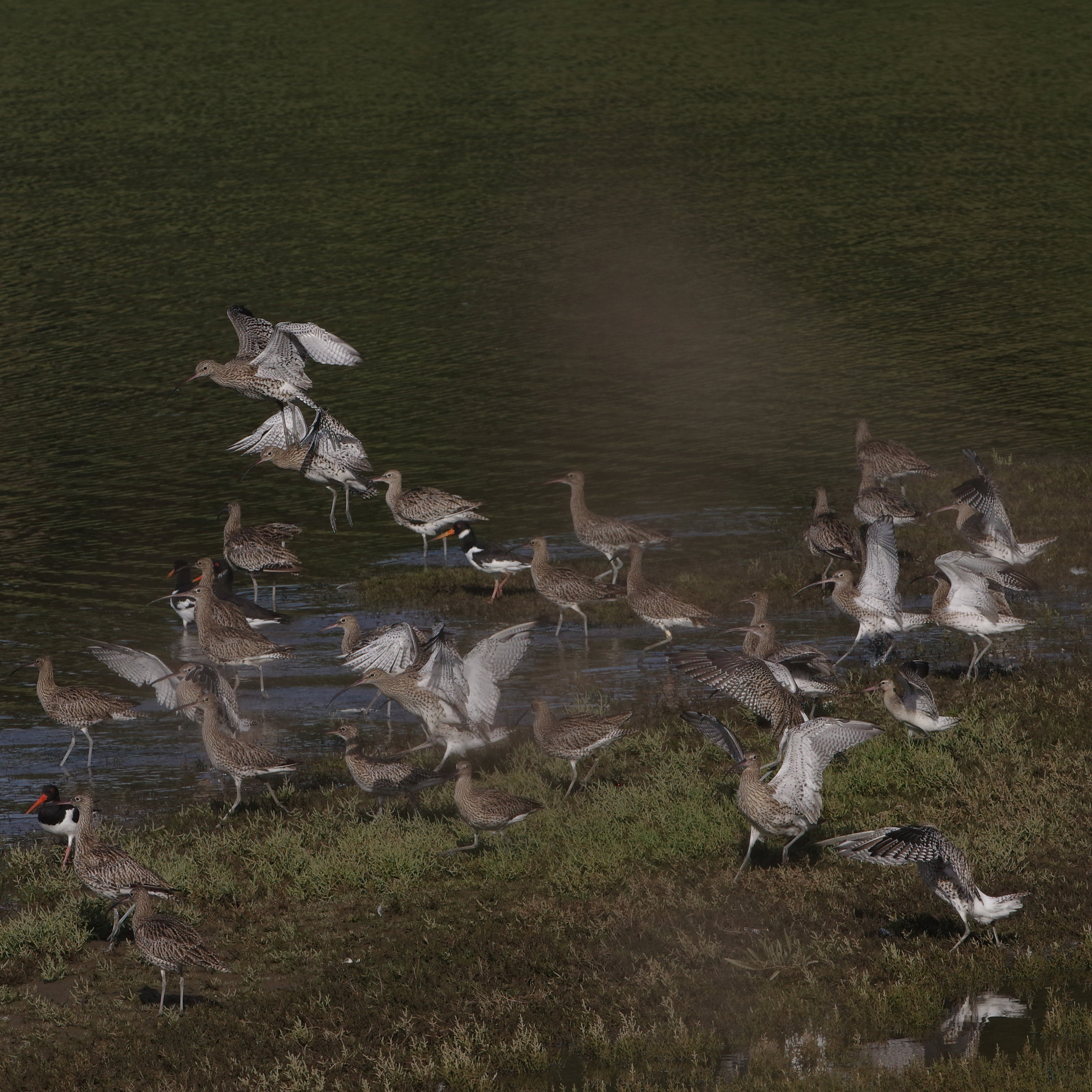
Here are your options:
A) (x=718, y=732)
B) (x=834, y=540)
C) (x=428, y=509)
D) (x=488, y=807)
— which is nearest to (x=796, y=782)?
(x=718, y=732)

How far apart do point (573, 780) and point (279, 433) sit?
12.3 meters

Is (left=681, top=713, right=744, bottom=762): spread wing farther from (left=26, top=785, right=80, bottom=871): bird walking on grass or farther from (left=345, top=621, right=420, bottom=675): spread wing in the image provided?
(left=26, top=785, right=80, bottom=871): bird walking on grass

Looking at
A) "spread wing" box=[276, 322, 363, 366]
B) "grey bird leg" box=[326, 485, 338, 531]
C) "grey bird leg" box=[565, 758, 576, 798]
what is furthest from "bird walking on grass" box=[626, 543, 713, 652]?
"grey bird leg" box=[326, 485, 338, 531]

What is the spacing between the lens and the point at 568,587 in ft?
64.6

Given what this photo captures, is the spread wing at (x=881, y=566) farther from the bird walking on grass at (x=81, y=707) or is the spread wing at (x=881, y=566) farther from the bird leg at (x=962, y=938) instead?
the bird walking on grass at (x=81, y=707)

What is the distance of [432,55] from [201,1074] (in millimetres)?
59683

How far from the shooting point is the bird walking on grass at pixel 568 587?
19.7 meters

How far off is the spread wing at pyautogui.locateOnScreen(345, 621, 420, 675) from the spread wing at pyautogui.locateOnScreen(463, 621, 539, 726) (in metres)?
1.09

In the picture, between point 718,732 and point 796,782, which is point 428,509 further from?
point 796,782

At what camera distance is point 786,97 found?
5956cm

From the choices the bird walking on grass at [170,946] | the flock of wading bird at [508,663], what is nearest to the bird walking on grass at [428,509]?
the flock of wading bird at [508,663]

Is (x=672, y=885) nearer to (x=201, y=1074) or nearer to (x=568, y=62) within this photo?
(x=201, y=1074)

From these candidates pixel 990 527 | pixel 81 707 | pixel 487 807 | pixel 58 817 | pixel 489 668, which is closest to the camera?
pixel 487 807

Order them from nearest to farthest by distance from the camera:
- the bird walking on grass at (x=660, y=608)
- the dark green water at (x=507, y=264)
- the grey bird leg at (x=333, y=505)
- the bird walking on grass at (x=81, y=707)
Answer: the bird walking on grass at (x=81, y=707), the bird walking on grass at (x=660, y=608), the grey bird leg at (x=333, y=505), the dark green water at (x=507, y=264)
